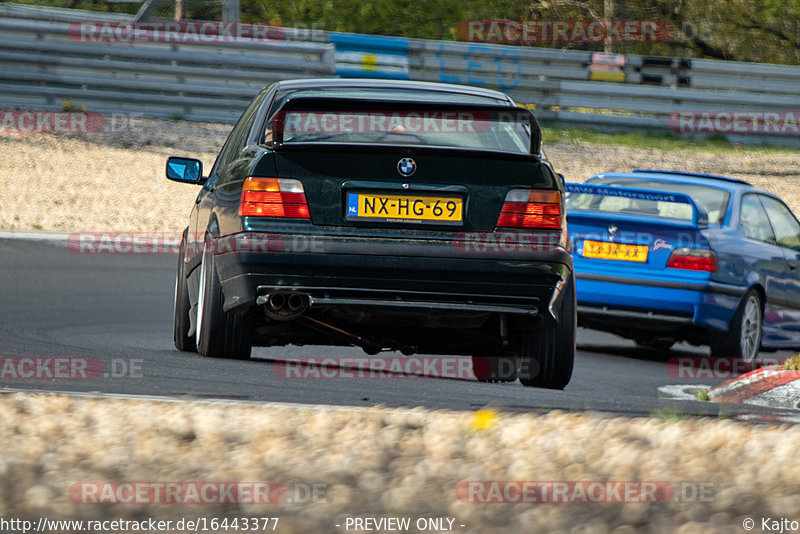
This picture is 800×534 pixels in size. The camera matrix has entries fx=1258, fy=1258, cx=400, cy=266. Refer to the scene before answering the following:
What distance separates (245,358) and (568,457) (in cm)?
253

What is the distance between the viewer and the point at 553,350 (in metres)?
6.69

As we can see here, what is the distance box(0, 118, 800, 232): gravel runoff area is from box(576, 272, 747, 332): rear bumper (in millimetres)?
6164

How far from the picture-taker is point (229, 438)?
4.61 metres

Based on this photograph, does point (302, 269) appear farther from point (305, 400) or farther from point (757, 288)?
point (757, 288)

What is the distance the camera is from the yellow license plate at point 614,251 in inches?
383

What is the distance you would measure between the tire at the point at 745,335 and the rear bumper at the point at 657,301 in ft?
0.28

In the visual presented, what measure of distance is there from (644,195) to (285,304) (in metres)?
4.10

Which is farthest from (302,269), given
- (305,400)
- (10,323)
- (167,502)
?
(10,323)

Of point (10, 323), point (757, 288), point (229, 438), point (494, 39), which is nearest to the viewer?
point (229, 438)
